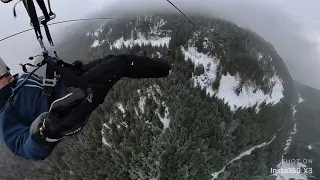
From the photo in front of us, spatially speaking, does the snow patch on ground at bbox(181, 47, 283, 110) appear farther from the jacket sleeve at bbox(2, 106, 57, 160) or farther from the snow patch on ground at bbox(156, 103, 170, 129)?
the jacket sleeve at bbox(2, 106, 57, 160)

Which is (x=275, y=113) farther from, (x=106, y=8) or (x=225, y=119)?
(x=106, y=8)

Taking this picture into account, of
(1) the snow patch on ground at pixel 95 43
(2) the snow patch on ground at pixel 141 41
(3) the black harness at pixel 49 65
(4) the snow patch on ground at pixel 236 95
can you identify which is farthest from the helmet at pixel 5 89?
(1) the snow patch on ground at pixel 95 43

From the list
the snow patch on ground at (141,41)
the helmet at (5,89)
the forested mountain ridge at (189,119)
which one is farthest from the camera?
the snow patch on ground at (141,41)

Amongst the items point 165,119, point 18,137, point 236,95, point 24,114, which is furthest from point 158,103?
point 18,137

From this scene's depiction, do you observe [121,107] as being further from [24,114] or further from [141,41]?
[24,114]

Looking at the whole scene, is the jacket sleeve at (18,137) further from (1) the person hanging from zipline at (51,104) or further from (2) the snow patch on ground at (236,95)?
(2) the snow patch on ground at (236,95)

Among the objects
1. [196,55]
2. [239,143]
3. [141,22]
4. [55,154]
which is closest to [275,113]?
[239,143]
